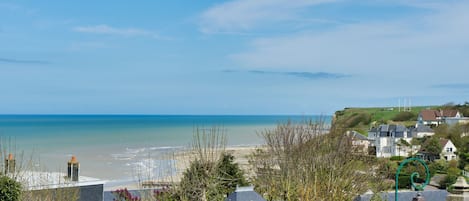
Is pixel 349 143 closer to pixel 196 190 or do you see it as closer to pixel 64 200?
pixel 196 190

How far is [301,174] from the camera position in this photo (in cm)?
1178

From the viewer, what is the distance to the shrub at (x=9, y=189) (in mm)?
8086

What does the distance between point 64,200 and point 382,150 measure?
45604 millimetres

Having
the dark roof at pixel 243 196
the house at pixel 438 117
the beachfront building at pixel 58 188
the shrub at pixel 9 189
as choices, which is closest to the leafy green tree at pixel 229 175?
the dark roof at pixel 243 196

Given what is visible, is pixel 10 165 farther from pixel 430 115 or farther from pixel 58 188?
pixel 430 115

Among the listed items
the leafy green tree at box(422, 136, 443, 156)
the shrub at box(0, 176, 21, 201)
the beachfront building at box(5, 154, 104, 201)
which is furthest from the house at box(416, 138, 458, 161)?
the shrub at box(0, 176, 21, 201)

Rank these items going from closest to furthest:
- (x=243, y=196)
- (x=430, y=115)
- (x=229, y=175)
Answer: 1. (x=243, y=196)
2. (x=229, y=175)
3. (x=430, y=115)

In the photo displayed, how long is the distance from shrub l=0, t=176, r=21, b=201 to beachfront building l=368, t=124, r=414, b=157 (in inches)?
1715

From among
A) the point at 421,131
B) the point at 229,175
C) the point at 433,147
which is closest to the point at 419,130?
the point at 421,131

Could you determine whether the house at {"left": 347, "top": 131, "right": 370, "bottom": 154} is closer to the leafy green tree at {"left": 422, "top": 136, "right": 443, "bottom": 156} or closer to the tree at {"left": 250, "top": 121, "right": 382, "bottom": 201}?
the tree at {"left": 250, "top": 121, "right": 382, "bottom": 201}

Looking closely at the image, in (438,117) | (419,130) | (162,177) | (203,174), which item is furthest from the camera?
(438,117)

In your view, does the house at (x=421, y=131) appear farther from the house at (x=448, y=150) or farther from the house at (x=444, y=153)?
the house at (x=444, y=153)

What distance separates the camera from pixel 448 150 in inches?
1825

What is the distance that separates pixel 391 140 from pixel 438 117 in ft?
59.2
